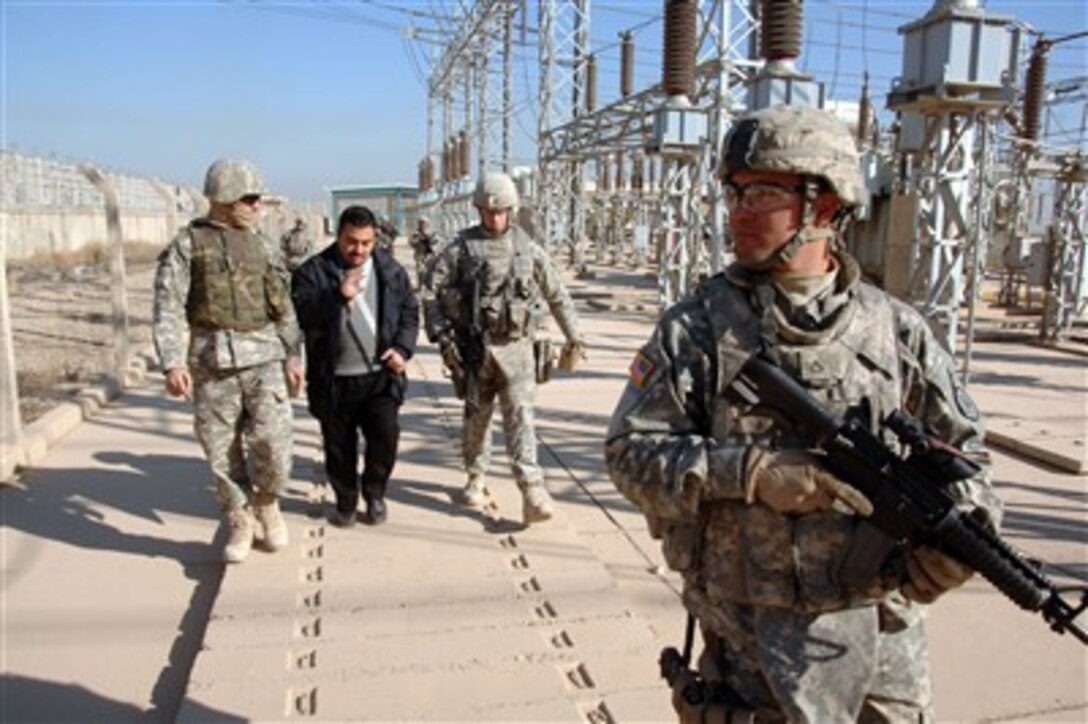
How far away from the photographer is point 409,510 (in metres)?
4.87

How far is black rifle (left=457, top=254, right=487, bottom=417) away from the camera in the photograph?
4.56 m

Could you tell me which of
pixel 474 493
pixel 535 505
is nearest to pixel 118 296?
pixel 474 493

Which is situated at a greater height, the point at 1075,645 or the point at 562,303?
the point at 562,303

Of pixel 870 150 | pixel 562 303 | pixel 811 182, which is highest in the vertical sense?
pixel 870 150

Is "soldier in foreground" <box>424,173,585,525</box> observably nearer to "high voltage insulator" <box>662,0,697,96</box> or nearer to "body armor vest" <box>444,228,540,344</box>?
"body armor vest" <box>444,228,540,344</box>

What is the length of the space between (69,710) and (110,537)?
1.73 meters

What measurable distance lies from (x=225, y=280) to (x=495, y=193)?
139cm

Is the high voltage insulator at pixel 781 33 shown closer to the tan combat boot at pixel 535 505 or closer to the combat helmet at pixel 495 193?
the combat helmet at pixel 495 193

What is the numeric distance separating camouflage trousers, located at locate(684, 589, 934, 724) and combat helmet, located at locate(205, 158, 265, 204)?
300 centimetres

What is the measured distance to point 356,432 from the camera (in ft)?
15.1

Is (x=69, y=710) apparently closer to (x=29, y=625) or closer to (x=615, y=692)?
(x=29, y=625)

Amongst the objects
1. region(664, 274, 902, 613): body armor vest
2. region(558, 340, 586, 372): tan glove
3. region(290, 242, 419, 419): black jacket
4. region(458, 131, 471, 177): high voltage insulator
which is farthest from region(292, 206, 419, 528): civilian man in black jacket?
region(458, 131, 471, 177): high voltage insulator

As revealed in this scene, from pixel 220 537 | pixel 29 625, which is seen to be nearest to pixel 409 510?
pixel 220 537

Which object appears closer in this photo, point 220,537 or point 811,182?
point 811,182
